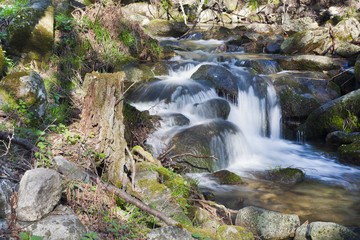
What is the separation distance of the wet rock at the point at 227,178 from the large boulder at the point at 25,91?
343 centimetres

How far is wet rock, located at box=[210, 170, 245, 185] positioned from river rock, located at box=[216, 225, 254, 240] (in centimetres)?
236

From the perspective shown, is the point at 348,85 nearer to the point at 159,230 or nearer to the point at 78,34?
the point at 78,34

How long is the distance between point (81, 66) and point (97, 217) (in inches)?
205

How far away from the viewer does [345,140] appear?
8.12m

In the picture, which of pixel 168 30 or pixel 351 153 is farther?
pixel 168 30

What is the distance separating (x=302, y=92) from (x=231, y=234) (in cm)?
755

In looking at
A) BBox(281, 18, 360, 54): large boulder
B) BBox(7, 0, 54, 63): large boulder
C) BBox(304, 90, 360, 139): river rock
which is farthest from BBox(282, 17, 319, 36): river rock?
BBox(7, 0, 54, 63): large boulder

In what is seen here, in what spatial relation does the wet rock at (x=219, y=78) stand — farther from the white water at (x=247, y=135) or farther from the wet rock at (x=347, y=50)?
the wet rock at (x=347, y=50)

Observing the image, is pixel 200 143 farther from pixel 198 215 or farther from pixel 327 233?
pixel 327 233

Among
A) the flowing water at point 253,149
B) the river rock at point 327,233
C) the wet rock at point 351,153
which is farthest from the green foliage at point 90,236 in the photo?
Answer: the wet rock at point 351,153

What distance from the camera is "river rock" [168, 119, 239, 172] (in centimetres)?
628

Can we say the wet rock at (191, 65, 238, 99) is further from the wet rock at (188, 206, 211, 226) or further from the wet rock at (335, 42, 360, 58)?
the wet rock at (335, 42, 360, 58)

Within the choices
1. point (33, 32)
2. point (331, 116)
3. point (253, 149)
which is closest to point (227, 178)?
point (253, 149)

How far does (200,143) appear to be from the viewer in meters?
6.50
